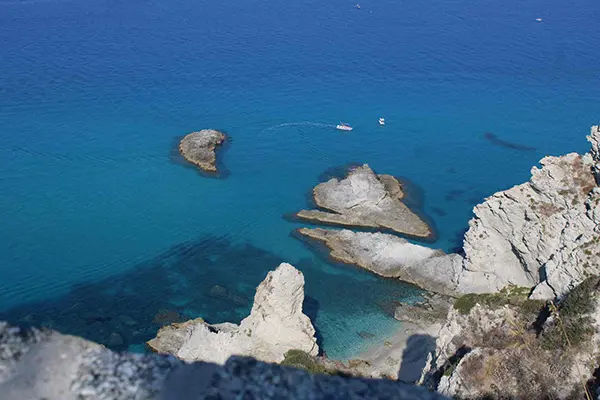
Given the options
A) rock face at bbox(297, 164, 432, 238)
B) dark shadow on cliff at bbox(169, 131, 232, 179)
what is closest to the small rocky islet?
rock face at bbox(297, 164, 432, 238)

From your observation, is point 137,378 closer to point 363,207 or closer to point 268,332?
point 268,332

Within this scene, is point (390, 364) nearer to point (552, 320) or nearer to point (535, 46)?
point (552, 320)

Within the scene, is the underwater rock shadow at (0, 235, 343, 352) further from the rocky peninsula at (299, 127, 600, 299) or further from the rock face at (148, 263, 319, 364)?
the rocky peninsula at (299, 127, 600, 299)

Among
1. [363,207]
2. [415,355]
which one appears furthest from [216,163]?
[415,355]

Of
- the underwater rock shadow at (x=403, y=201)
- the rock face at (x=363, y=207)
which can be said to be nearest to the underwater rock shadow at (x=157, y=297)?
the underwater rock shadow at (x=403, y=201)

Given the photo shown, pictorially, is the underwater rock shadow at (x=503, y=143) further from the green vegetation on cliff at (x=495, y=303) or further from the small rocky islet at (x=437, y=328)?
the green vegetation on cliff at (x=495, y=303)

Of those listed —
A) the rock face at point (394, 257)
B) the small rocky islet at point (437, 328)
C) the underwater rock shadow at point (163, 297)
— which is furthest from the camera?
the rock face at point (394, 257)
